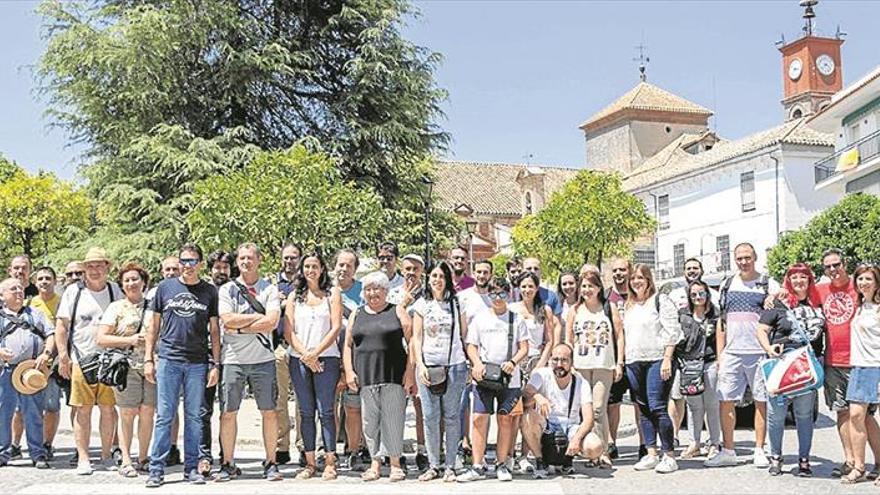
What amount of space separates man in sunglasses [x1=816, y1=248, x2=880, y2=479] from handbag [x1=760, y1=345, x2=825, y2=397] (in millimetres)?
153

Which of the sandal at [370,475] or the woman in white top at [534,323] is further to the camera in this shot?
the woman in white top at [534,323]

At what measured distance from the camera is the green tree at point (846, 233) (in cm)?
2823

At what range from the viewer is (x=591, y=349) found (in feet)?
27.2

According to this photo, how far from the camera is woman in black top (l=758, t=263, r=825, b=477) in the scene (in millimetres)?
7773

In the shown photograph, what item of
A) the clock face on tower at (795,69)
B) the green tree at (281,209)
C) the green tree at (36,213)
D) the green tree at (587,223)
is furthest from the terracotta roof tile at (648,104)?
the green tree at (281,209)

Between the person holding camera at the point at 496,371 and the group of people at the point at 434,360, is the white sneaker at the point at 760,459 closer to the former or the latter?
the group of people at the point at 434,360

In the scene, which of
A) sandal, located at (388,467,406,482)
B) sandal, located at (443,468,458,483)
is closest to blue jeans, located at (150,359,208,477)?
sandal, located at (388,467,406,482)

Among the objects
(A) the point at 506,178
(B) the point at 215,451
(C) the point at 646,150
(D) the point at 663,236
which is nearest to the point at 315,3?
(B) the point at 215,451

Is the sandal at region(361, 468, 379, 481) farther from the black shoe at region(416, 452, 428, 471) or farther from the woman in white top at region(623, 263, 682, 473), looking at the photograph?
the woman in white top at region(623, 263, 682, 473)

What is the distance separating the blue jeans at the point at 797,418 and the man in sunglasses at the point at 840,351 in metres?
0.22

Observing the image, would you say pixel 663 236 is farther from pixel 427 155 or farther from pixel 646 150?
pixel 427 155

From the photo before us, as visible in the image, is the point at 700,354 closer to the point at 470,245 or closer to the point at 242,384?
the point at 242,384

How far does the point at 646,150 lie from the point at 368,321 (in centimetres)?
6137

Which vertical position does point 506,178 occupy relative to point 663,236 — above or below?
above
